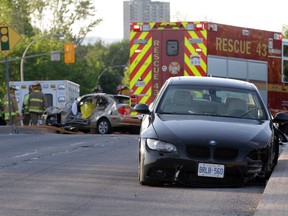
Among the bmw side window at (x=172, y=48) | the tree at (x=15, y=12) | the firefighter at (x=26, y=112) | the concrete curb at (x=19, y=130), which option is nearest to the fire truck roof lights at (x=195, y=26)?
the bmw side window at (x=172, y=48)

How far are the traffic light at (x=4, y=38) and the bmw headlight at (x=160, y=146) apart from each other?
Result: 15.8 metres

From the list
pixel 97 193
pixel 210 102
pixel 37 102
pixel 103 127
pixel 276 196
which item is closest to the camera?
pixel 276 196

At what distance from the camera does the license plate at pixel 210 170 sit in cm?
1065

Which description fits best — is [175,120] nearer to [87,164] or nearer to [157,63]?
[87,164]

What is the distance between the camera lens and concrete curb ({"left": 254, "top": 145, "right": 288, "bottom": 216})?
8.33 meters

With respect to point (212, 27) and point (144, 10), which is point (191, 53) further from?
point (144, 10)

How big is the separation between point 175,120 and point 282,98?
15108 mm

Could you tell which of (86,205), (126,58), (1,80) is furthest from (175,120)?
(126,58)

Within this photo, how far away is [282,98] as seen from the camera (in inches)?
1027

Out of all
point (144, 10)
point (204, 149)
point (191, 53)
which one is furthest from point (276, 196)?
point (144, 10)

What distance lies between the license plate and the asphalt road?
19 cm

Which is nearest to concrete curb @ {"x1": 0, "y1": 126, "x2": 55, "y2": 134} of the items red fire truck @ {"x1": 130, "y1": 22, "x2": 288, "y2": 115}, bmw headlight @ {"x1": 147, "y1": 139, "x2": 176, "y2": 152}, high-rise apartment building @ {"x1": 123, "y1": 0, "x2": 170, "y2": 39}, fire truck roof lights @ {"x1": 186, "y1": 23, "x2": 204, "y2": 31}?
red fire truck @ {"x1": 130, "y1": 22, "x2": 288, "y2": 115}

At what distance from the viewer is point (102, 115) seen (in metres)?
28.3

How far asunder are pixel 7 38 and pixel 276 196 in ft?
59.4
